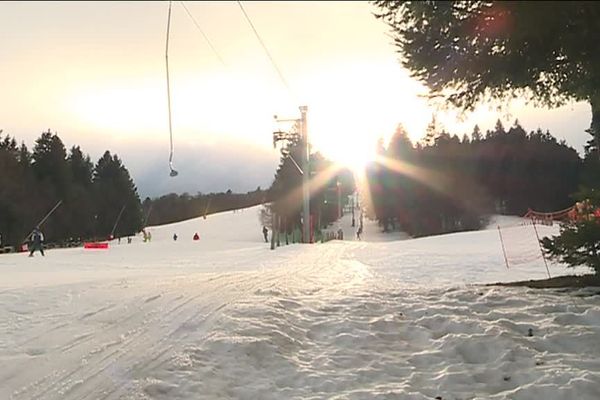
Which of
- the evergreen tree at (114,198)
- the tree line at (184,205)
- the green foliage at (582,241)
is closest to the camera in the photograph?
the green foliage at (582,241)

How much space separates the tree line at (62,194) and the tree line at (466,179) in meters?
36.4

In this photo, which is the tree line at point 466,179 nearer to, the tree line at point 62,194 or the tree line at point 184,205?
the tree line at point 62,194

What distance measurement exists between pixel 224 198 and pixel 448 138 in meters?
77.9

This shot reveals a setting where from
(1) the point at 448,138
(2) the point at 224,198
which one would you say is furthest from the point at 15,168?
(2) the point at 224,198

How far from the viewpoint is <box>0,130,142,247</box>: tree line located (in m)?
57.7

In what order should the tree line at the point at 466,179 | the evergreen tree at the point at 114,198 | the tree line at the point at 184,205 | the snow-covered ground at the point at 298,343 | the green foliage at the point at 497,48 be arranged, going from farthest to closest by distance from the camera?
1. the tree line at the point at 184,205
2. the evergreen tree at the point at 114,198
3. the tree line at the point at 466,179
4. the snow-covered ground at the point at 298,343
5. the green foliage at the point at 497,48

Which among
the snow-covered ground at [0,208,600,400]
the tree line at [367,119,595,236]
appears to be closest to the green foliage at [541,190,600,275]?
the snow-covered ground at [0,208,600,400]

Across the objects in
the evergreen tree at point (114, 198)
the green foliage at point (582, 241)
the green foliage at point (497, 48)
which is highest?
the evergreen tree at point (114, 198)

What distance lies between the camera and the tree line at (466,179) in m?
67.4

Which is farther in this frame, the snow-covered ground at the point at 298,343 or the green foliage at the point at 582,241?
the green foliage at the point at 582,241

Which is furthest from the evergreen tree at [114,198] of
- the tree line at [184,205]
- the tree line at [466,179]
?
the tree line at [466,179]

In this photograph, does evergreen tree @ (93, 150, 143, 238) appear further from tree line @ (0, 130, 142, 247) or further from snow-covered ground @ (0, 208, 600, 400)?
snow-covered ground @ (0, 208, 600, 400)

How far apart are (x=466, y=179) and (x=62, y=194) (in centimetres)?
5045

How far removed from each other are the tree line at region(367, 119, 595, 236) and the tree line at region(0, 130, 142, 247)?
36.4m
